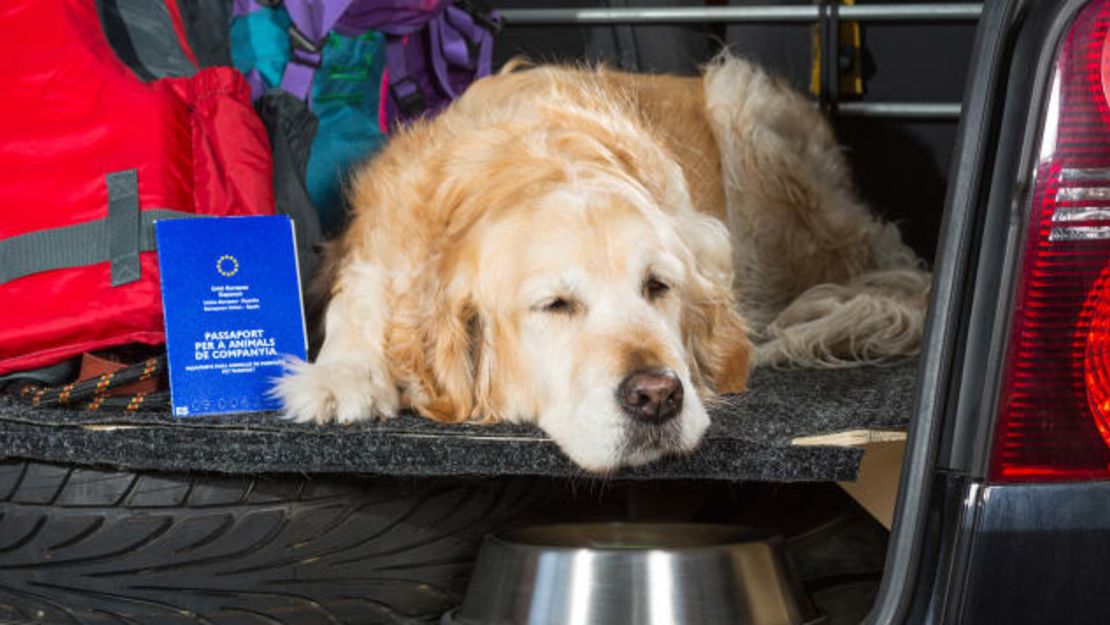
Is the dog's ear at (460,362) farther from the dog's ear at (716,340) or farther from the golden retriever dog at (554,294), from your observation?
the dog's ear at (716,340)

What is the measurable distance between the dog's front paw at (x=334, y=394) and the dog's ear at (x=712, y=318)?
0.52 meters

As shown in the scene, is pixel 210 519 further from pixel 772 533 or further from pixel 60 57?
pixel 60 57

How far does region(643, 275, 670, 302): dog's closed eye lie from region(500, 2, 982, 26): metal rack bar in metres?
1.18

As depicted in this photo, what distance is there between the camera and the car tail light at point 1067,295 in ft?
4.55

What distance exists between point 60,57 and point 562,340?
860 millimetres

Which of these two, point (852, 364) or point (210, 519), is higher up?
point (210, 519)

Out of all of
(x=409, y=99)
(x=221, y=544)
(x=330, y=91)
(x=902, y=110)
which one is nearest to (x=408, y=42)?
(x=409, y=99)

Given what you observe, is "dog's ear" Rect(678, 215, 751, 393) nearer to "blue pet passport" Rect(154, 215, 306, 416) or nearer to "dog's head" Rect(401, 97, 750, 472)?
"dog's head" Rect(401, 97, 750, 472)

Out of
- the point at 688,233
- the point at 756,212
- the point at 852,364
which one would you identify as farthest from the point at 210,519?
the point at 756,212

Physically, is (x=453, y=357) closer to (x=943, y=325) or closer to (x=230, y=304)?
(x=230, y=304)

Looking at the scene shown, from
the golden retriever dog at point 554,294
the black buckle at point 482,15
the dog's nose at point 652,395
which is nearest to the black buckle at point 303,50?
the golden retriever dog at point 554,294

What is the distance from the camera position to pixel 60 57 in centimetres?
239

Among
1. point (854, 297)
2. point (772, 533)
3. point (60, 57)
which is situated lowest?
point (854, 297)

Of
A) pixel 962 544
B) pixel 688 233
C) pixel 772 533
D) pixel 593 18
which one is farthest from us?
Result: pixel 593 18
